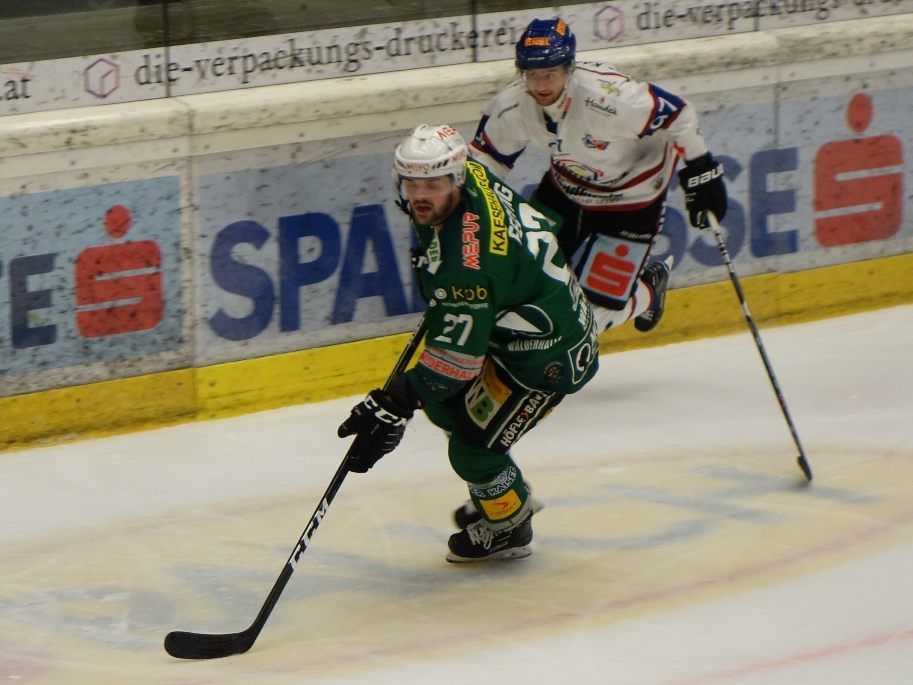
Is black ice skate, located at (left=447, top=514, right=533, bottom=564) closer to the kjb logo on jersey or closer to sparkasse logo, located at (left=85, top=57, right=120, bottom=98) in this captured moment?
the kjb logo on jersey

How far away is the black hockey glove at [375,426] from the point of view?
3883 mm

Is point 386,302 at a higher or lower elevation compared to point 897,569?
higher

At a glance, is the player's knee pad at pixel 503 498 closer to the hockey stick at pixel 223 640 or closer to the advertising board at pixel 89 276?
the hockey stick at pixel 223 640

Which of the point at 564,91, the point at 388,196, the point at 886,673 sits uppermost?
the point at 564,91

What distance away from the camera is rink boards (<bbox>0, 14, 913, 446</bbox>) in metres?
5.46

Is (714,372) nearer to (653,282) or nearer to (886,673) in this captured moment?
(653,282)

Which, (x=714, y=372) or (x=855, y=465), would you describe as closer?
(x=855, y=465)

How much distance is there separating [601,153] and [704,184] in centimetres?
35

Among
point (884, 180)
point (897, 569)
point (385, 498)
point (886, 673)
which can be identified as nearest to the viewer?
point (886, 673)

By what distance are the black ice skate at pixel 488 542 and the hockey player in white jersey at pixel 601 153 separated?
127cm

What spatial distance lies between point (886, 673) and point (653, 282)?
7.62 ft

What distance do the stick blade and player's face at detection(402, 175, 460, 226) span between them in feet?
3.42

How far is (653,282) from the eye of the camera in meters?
5.85

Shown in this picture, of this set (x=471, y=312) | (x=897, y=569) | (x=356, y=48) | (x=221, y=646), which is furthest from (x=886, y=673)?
(x=356, y=48)
